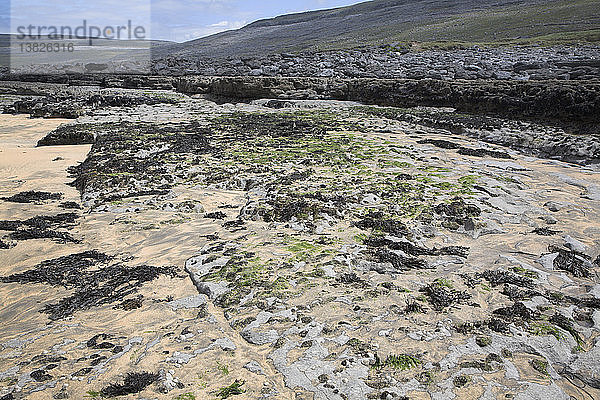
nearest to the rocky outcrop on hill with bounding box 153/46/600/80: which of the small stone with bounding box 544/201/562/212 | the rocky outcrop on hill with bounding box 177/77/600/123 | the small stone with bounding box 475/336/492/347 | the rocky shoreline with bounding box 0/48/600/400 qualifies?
the rocky outcrop on hill with bounding box 177/77/600/123

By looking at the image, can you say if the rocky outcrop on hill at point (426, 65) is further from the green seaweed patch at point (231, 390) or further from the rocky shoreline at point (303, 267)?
the green seaweed patch at point (231, 390)

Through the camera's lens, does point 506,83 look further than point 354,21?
No

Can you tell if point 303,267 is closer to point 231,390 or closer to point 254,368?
point 254,368

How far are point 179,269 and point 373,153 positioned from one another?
5.83m

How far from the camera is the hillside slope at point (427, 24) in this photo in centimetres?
4344

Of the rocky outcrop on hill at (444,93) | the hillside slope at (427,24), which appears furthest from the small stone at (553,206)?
the hillside slope at (427,24)

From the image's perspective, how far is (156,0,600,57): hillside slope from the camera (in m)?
43.4

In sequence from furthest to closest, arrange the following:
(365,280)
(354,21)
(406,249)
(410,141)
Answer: (354,21) < (410,141) < (406,249) < (365,280)

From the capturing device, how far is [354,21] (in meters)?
74.0

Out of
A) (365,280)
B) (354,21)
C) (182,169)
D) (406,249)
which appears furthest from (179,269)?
(354,21)

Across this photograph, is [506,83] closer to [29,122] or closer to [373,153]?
[373,153]

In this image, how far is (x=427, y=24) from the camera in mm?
58188

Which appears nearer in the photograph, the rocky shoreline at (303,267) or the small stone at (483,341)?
the rocky shoreline at (303,267)

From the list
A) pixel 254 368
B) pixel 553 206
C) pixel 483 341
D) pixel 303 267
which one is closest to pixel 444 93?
pixel 553 206
